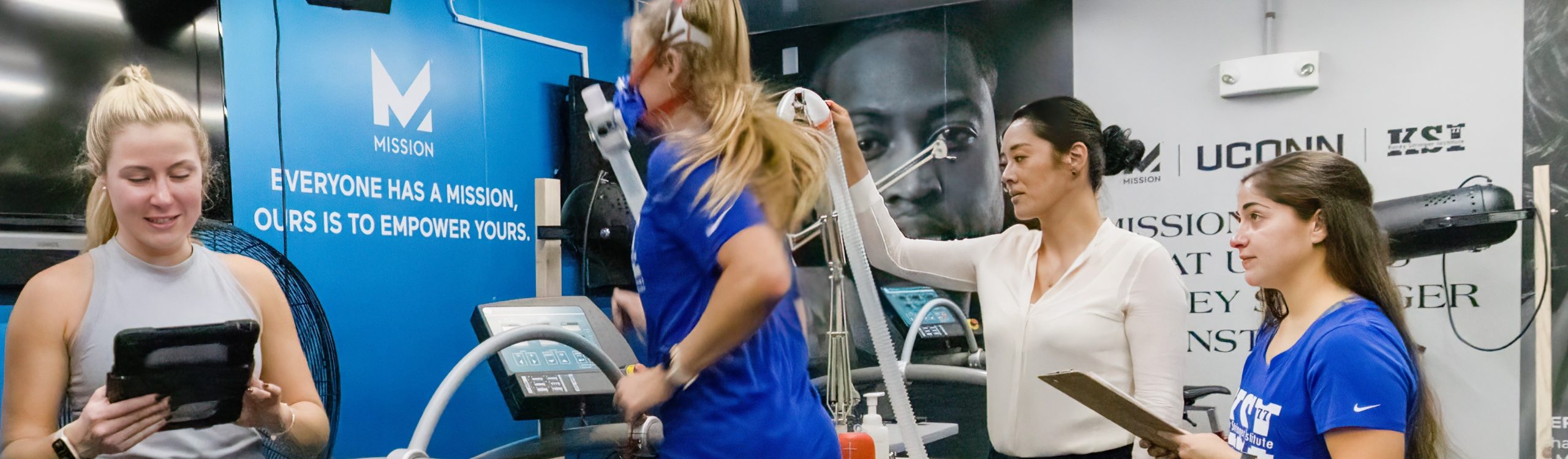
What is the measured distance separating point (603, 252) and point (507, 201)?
1.17ft

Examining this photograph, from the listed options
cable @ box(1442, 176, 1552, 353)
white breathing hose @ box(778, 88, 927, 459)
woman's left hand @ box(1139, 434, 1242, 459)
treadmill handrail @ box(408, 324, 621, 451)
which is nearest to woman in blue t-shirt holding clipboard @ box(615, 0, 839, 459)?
treadmill handrail @ box(408, 324, 621, 451)

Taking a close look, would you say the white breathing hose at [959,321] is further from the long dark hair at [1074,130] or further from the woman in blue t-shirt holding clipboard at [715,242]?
the woman in blue t-shirt holding clipboard at [715,242]

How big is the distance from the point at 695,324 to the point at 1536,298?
3.27 m

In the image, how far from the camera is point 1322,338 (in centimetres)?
146

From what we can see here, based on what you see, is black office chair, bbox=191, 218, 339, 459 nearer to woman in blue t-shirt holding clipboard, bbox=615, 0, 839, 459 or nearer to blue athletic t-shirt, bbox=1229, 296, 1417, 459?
woman in blue t-shirt holding clipboard, bbox=615, 0, 839, 459

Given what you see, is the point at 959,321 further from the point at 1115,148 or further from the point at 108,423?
the point at 108,423

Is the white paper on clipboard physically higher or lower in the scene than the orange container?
higher

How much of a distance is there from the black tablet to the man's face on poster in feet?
9.40

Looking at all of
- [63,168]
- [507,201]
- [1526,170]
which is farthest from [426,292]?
[1526,170]

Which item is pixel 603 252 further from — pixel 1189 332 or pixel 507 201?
pixel 1189 332

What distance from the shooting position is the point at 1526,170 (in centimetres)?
338

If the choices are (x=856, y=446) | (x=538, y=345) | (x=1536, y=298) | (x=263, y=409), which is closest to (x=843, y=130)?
(x=856, y=446)

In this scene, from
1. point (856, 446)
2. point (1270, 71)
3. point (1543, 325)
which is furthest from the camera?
point (1270, 71)

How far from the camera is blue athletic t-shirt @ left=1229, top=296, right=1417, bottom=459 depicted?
4.54ft
